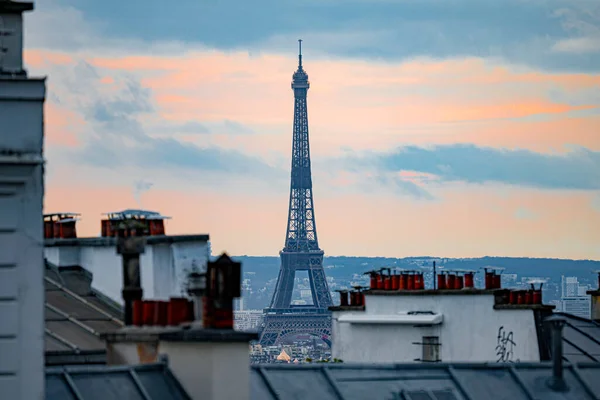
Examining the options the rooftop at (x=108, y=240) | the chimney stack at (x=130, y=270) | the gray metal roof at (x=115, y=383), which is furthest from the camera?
the rooftop at (x=108, y=240)

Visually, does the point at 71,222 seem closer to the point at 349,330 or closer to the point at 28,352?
the point at 349,330

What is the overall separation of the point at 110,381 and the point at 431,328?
15.5 meters

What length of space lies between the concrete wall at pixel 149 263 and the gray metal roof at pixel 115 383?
660cm

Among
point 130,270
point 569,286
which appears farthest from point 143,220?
point 569,286

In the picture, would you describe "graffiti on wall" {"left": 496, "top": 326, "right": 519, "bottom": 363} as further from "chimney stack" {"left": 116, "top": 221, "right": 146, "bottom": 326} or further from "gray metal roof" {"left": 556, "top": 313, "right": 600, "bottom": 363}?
"chimney stack" {"left": 116, "top": 221, "right": 146, "bottom": 326}

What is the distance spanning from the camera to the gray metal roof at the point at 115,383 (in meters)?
17.0

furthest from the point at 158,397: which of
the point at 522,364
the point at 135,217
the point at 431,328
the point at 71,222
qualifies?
the point at 431,328

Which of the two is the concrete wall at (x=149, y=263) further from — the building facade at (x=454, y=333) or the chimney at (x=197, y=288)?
the building facade at (x=454, y=333)

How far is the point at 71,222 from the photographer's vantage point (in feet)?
99.8

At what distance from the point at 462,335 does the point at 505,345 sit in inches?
30.5

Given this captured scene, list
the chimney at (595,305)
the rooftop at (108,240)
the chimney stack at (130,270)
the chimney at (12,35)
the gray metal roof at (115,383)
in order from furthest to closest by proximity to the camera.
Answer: the chimney at (595,305), the rooftop at (108,240), the chimney stack at (130,270), the gray metal roof at (115,383), the chimney at (12,35)

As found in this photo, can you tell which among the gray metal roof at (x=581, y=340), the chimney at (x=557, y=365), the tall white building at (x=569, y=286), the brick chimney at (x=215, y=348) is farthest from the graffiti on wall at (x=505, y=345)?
the tall white building at (x=569, y=286)

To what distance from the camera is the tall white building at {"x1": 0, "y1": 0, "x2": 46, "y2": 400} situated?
1538 centimetres

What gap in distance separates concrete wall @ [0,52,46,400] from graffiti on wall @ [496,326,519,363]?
17440mm
